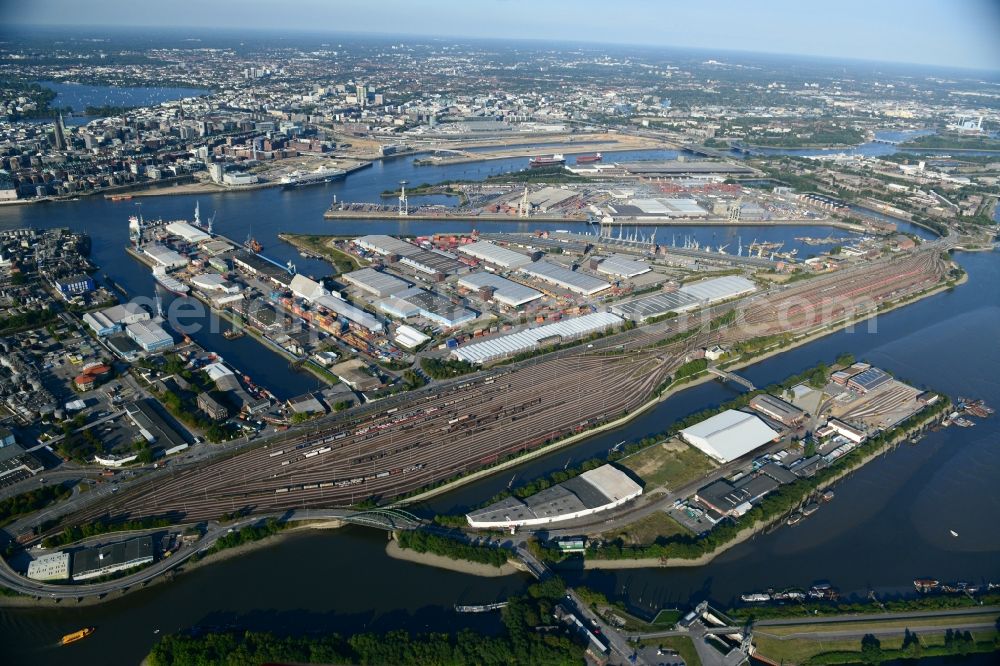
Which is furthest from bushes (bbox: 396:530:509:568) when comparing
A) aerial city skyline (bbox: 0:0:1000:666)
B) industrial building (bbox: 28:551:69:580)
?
industrial building (bbox: 28:551:69:580)

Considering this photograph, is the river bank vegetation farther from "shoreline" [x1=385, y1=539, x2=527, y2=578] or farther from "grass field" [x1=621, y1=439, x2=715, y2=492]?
"grass field" [x1=621, y1=439, x2=715, y2=492]

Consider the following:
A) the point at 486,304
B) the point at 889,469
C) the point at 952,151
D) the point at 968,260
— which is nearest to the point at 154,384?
the point at 486,304

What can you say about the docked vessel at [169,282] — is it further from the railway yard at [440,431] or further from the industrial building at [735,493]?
the industrial building at [735,493]

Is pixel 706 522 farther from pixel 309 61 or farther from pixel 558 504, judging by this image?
pixel 309 61

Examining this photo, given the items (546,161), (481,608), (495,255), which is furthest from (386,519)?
(546,161)


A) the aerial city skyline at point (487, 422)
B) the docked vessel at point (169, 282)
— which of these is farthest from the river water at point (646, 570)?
the docked vessel at point (169, 282)

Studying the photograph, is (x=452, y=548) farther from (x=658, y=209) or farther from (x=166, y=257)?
(x=658, y=209)

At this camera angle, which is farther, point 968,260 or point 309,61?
point 309,61
